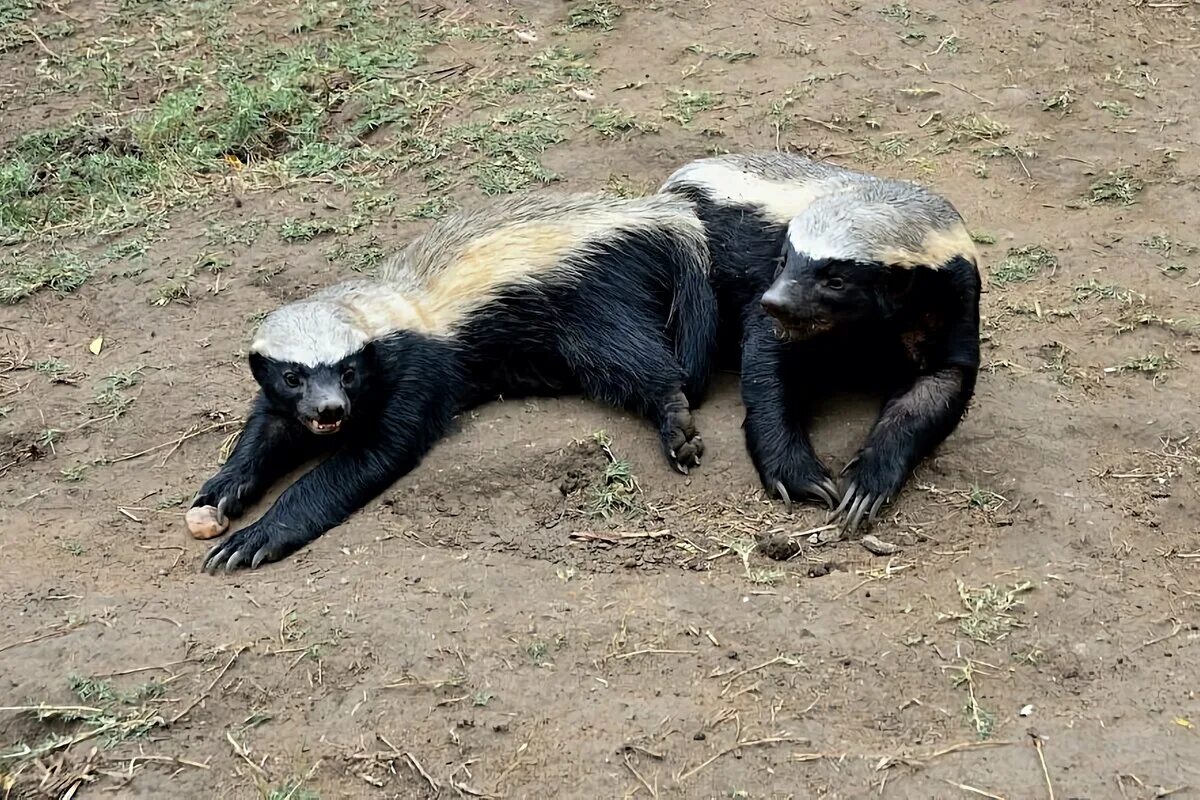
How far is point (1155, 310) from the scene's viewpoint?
6195 millimetres

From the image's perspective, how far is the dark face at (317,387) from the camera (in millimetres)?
5098

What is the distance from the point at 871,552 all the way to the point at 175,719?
2571 mm

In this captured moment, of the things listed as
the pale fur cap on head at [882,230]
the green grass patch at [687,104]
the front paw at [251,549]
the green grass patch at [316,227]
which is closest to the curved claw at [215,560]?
the front paw at [251,549]

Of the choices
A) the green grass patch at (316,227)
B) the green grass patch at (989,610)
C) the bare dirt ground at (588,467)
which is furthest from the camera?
the green grass patch at (316,227)

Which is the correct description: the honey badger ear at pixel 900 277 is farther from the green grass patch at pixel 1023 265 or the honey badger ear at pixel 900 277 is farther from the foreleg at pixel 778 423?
the green grass patch at pixel 1023 265

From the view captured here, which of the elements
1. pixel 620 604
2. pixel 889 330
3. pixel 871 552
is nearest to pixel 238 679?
pixel 620 604

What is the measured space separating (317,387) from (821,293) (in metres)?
2.07

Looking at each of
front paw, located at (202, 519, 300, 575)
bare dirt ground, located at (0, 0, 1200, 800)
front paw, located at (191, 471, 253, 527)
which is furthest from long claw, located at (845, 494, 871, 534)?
front paw, located at (191, 471, 253, 527)

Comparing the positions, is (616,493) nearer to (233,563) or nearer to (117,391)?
(233,563)

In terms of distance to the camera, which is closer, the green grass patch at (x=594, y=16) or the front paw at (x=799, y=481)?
the front paw at (x=799, y=481)

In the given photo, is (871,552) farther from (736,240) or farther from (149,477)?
(149,477)

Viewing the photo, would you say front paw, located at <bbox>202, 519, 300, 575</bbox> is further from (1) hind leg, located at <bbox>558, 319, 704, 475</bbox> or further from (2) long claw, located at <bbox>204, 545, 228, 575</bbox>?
(1) hind leg, located at <bbox>558, 319, 704, 475</bbox>

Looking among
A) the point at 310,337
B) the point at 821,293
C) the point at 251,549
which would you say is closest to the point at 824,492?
the point at 821,293

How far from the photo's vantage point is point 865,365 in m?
5.44
